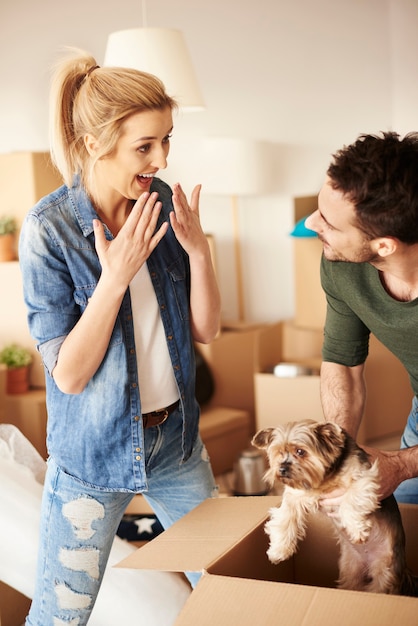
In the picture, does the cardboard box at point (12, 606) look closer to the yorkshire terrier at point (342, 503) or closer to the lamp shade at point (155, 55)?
the yorkshire terrier at point (342, 503)

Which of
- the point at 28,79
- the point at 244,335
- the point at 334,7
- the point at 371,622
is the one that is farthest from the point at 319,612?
the point at 334,7

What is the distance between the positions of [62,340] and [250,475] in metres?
2.21

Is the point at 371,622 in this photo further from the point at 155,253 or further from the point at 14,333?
the point at 14,333

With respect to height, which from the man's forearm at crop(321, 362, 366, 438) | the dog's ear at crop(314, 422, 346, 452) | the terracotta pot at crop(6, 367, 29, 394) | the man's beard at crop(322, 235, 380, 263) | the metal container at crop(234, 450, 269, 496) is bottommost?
the metal container at crop(234, 450, 269, 496)

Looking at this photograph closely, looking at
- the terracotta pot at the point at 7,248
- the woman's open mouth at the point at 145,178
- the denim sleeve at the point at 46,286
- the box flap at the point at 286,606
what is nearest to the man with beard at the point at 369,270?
the box flap at the point at 286,606

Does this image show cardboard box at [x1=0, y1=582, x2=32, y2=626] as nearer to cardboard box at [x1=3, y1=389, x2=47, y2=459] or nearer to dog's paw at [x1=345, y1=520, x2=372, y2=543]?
cardboard box at [x1=3, y1=389, x2=47, y2=459]

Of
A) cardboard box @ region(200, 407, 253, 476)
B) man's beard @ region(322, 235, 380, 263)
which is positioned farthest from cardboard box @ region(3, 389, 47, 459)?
man's beard @ region(322, 235, 380, 263)

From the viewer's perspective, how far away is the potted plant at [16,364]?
11.6ft

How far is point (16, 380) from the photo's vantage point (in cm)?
357

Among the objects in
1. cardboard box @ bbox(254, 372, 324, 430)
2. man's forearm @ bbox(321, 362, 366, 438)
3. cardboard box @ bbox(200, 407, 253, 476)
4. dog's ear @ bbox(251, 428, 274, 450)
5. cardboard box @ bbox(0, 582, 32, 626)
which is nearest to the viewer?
dog's ear @ bbox(251, 428, 274, 450)

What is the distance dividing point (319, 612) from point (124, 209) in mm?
964

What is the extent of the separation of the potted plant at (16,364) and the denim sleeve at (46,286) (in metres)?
2.00

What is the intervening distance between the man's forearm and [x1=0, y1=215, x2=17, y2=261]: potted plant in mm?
2195

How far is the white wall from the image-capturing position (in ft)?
15.0
